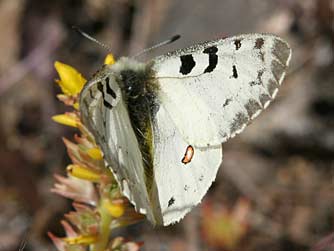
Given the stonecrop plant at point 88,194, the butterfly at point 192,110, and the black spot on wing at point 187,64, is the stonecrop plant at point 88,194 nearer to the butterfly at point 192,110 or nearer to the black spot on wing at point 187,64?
the butterfly at point 192,110

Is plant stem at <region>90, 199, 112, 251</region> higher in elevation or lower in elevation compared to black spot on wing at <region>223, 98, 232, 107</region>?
lower

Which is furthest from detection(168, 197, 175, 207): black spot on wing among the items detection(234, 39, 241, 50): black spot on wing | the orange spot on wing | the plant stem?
detection(234, 39, 241, 50): black spot on wing

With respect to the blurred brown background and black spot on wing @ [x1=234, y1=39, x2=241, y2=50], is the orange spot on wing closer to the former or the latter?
black spot on wing @ [x1=234, y1=39, x2=241, y2=50]

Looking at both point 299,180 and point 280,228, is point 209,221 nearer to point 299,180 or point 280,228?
point 280,228

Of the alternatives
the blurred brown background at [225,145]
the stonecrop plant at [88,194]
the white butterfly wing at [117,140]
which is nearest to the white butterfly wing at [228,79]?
the white butterfly wing at [117,140]

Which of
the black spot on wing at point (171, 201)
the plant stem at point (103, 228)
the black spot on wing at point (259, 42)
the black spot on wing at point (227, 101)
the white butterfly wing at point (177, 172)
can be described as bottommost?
the plant stem at point (103, 228)

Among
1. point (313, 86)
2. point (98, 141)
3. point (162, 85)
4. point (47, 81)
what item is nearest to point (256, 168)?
point (313, 86)
